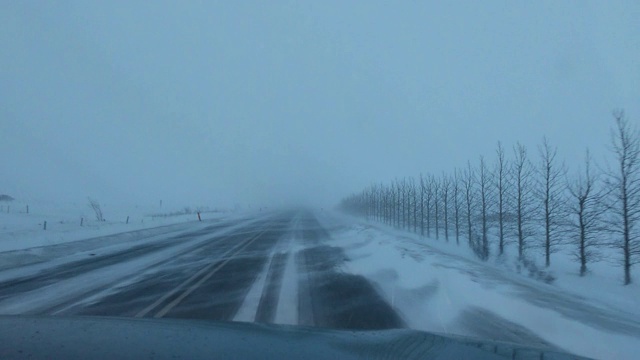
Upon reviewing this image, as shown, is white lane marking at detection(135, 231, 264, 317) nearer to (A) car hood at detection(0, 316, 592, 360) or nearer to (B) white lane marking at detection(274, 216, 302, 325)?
(A) car hood at detection(0, 316, 592, 360)

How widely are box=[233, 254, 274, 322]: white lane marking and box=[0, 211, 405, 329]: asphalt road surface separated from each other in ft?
0.05

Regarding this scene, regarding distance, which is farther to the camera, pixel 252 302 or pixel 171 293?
pixel 171 293

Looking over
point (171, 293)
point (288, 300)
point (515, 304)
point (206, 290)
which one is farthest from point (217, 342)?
point (515, 304)

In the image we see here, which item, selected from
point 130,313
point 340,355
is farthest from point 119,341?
point 130,313

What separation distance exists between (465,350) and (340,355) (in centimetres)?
143

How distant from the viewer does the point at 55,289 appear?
12039 millimetres

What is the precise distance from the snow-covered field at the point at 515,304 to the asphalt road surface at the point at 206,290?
0.74 m

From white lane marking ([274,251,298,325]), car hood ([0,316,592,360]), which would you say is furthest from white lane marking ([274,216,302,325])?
car hood ([0,316,592,360])

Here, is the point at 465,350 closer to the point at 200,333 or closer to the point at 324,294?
the point at 200,333

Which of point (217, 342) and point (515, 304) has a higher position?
point (217, 342)

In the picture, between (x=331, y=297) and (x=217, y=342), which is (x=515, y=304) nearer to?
(x=331, y=297)

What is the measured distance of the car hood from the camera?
5352 mm

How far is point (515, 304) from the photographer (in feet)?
33.3

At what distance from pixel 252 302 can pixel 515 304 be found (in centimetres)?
495
